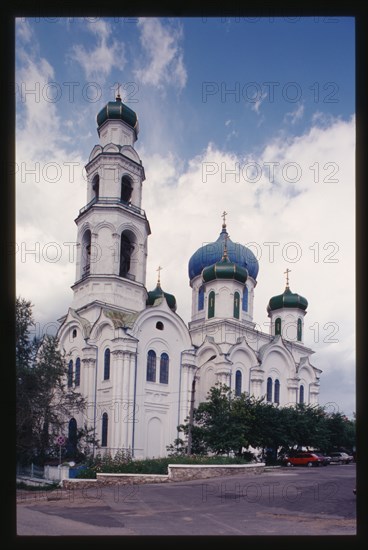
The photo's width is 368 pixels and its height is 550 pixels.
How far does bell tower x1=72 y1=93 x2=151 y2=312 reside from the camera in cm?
2852

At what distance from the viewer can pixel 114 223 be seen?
28531mm

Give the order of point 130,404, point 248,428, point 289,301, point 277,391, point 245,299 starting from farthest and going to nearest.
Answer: point 289,301 → point 245,299 → point 277,391 → point 130,404 → point 248,428

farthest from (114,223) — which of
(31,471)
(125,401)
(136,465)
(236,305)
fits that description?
(136,465)

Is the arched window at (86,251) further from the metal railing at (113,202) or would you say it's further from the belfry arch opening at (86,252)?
the metal railing at (113,202)

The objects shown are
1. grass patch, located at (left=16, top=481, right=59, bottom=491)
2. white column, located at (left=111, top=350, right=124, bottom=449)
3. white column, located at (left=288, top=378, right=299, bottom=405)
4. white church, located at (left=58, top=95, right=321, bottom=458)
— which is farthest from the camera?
white column, located at (left=288, top=378, right=299, bottom=405)

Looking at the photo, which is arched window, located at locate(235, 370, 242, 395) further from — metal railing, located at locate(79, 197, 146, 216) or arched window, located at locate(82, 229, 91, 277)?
metal railing, located at locate(79, 197, 146, 216)

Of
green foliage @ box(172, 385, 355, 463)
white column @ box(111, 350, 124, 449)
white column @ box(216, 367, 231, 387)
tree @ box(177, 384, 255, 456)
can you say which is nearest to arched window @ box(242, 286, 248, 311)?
white column @ box(216, 367, 231, 387)

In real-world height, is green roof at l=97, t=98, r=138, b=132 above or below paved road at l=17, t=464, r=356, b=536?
above

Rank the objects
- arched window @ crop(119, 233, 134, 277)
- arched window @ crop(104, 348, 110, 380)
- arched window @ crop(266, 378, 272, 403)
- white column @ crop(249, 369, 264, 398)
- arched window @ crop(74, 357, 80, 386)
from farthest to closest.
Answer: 1. arched window @ crop(266, 378, 272, 403)
2. white column @ crop(249, 369, 264, 398)
3. arched window @ crop(119, 233, 134, 277)
4. arched window @ crop(74, 357, 80, 386)
5. arched window @ crop(104, 348, 110, 380)

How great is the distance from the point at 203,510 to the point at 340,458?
22.0m

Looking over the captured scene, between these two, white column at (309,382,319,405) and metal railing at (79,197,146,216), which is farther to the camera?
white column at (309,382,319,405)

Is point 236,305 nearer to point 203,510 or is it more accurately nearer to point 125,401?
point 125,401

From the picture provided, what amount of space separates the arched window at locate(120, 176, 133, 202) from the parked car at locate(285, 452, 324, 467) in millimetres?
15667

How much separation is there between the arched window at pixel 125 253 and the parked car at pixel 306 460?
12579 millimetres
